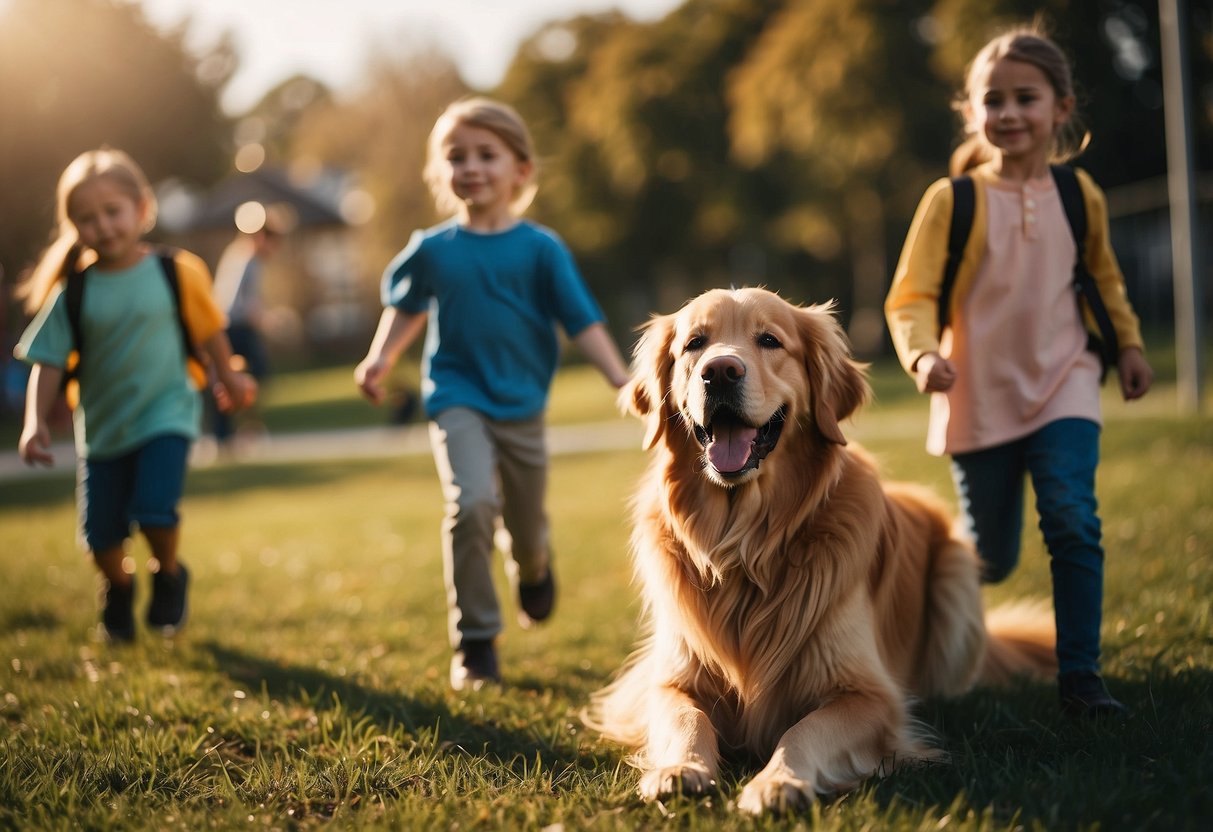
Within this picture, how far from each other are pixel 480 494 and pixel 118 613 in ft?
7.23

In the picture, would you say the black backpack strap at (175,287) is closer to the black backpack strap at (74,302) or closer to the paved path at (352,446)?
the black backpack strap at (74,302)

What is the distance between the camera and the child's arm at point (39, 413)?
4.39m

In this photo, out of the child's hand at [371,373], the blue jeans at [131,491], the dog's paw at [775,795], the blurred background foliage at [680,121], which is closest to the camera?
the dog's paw at [775,795]

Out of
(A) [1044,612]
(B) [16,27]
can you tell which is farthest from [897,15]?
(A) [1044,612]

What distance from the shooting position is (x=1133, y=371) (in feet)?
11.9

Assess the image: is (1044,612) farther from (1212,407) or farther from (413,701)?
(1212,407)

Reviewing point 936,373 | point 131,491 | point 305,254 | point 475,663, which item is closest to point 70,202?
point 131,491

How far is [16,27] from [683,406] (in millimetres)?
27177

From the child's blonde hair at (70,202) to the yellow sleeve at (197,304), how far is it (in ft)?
0.86

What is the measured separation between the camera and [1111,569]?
5.24 meters

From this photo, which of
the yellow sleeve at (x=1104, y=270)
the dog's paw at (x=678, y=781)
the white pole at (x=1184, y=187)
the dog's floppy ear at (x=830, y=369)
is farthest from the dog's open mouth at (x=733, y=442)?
the white pole at (x=1184, y=187)

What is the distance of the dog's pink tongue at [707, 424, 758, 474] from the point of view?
3.11 metres

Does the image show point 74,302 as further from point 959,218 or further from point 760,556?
point 959,218

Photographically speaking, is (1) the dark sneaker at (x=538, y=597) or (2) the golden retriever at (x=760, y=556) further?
(1) the dark sneaker at (x=538, y=597)
